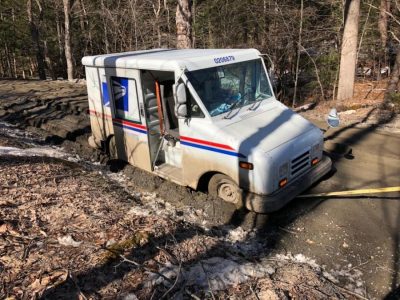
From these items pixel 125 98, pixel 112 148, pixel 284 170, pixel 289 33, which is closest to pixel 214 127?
pixel 284 170

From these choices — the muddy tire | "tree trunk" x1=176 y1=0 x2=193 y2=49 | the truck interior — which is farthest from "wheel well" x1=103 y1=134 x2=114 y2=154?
"tree trunk" x1=176 y1=0 x2=193 y2=49

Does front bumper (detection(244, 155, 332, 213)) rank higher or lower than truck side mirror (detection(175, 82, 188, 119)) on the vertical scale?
lower

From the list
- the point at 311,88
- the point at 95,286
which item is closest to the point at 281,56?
the point at 311,88

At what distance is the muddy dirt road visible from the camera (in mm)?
4949

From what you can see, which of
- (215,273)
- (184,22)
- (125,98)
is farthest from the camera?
(184,22)

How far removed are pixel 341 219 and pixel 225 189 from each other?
1.90 metres

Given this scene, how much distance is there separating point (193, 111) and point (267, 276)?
286cm

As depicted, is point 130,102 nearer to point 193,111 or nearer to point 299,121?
point 193,111

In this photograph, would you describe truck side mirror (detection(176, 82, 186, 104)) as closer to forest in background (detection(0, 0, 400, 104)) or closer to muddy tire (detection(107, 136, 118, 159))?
muddy tire (detection(107, 136, 118, 159))

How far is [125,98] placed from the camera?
24.3 feet

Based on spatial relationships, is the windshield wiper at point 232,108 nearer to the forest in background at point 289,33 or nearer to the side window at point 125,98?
the side window at point 125,98

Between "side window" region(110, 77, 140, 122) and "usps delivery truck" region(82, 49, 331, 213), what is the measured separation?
0.8 inches

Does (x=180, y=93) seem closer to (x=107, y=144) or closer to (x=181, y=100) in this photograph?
(x=181, y=100)

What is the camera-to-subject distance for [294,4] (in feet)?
56.4
